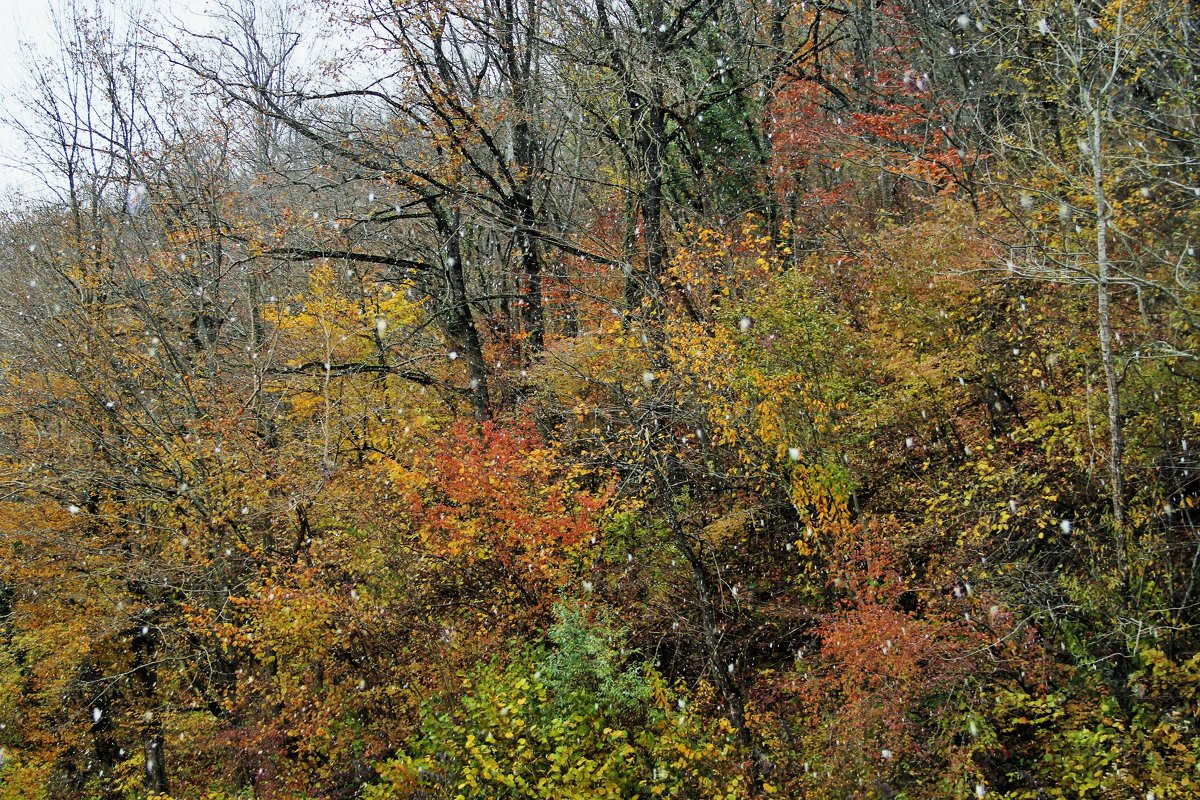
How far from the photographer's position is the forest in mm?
9125

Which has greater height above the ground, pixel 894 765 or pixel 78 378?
pixel 78 378

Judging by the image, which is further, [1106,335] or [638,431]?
[638,431]

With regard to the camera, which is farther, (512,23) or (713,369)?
(512,23)

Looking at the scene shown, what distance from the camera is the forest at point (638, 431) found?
9125 millimetres

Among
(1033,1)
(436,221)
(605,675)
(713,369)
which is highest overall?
(1033,1)

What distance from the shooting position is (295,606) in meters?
11.9

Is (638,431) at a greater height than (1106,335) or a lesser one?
lesser

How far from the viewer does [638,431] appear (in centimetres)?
A: 1225

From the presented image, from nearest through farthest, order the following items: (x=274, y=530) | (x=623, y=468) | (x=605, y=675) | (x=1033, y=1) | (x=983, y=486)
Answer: (x=605, y=675) → (x=983, y=486) → (x=1033, y=1) → (x=623, y=468) → (x=274, y=530)

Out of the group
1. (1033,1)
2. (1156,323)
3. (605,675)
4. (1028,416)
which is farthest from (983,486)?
(1033,1)

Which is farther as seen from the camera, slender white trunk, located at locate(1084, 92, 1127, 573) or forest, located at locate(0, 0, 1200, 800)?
forest, located at locate(0, 0, 1200, 800)

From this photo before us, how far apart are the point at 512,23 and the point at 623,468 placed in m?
10.6

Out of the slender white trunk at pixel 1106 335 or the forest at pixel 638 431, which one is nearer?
the slender white trunk at pixel 1106 335

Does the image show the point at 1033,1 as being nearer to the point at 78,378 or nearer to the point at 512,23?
the point at 512,23
